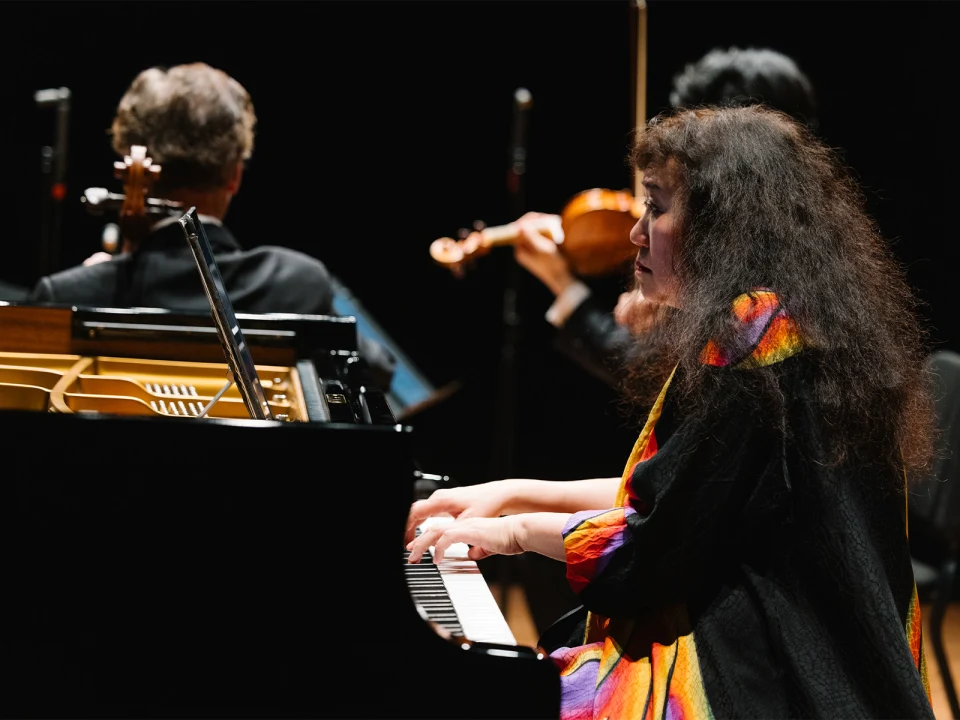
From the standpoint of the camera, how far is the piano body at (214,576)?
1215 mm

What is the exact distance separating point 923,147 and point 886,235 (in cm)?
42

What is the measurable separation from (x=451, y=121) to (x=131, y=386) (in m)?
3.23

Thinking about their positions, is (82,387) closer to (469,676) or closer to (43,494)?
(43,494)

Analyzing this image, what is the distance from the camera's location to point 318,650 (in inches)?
48.4

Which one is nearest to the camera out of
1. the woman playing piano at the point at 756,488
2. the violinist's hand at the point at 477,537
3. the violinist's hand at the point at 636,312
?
the woman playing piano at the point at 756,488

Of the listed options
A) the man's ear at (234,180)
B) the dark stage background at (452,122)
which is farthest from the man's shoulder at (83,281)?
the dark stage background at (452,122)

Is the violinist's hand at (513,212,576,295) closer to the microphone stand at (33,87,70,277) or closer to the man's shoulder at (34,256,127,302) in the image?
the man's shoulder at (34,256,127,302)

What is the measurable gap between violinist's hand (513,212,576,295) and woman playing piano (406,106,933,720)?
1505 mm

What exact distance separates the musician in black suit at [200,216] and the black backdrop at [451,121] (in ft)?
7.29

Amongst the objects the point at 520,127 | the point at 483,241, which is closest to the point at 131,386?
the point at 483,241

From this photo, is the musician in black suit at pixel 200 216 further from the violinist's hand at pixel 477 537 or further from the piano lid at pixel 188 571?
the piano lid at pixel 188 571

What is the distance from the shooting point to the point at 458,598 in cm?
156

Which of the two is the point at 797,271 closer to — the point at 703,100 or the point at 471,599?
the point at 471,599

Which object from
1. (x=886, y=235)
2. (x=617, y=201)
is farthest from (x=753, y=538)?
(x=886, y=235)
